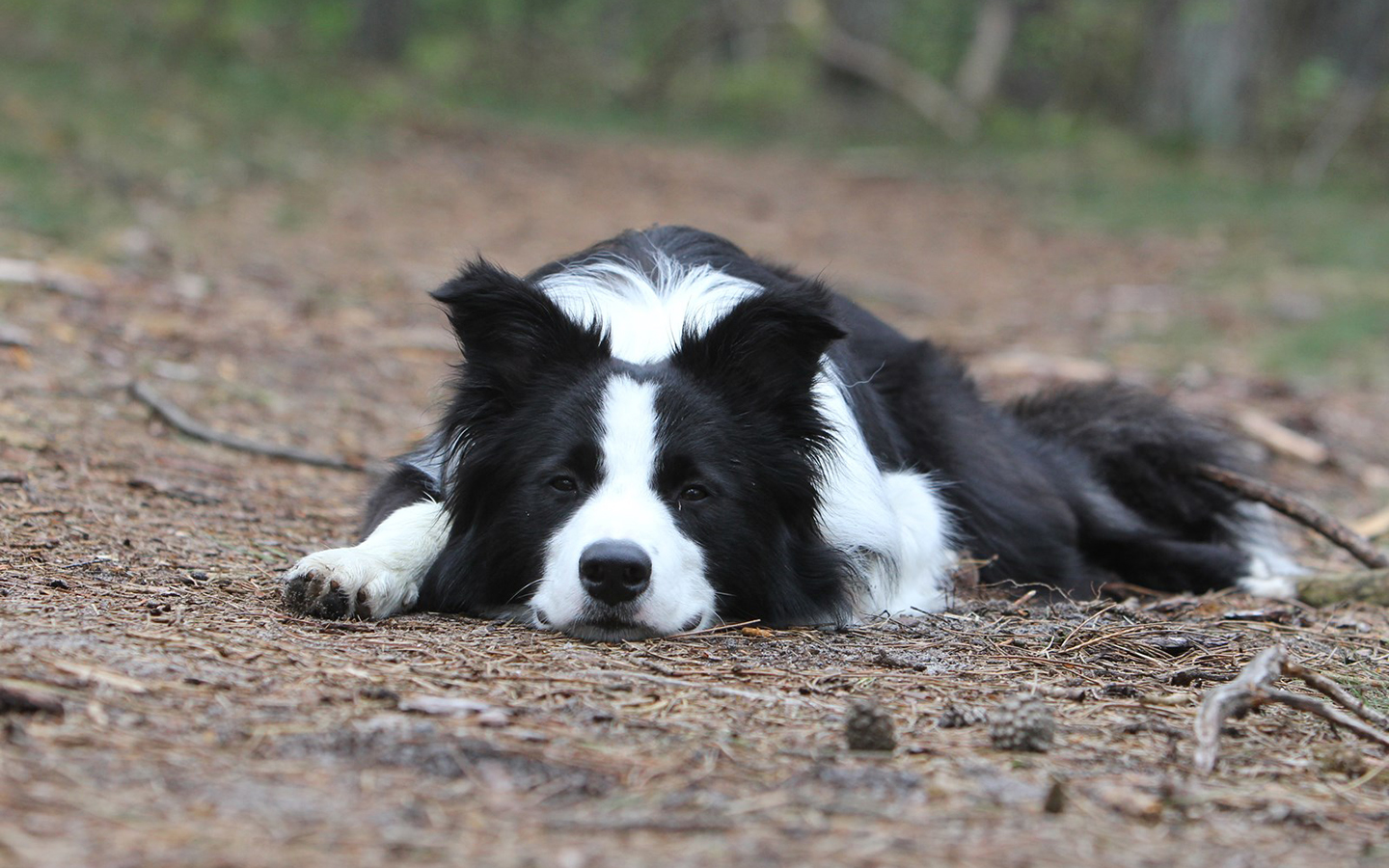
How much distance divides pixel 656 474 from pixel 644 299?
0.87 metres

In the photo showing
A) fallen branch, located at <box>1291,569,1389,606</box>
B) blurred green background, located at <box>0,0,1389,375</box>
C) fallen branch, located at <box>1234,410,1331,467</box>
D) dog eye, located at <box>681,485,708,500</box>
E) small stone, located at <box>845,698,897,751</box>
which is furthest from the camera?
blurred green background, located at <box>0,0,1389,375</box>

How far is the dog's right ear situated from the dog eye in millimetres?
539

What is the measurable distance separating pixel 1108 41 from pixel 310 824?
24.5 m

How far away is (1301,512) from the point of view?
6184 mm

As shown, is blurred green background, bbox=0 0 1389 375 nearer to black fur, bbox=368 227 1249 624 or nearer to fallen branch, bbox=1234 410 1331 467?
fallen branch, bbox=1234 410 1331 467

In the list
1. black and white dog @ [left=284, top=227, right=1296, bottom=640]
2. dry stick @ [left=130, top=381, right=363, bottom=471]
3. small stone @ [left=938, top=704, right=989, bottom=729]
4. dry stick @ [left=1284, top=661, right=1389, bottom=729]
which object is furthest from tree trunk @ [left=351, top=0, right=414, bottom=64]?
dry stick @ [left=1284, top=661, right=1389, bottom=729]

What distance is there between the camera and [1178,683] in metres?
3.88

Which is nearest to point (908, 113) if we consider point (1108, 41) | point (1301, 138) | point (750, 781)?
point (1108, 41)

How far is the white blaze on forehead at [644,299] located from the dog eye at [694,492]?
509 mm

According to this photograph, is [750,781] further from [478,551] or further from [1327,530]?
[1327,530]

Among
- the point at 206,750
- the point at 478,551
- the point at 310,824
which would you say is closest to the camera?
the point at 310,824

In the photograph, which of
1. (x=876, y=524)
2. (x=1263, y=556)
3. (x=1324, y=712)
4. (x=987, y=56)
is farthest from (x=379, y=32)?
(x=1324, y=712)

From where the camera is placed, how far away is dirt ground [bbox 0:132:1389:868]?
8.18ft

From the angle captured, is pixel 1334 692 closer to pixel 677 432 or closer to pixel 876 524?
pixel 876 524
